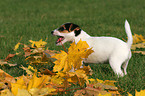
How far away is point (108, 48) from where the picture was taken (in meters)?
2.68

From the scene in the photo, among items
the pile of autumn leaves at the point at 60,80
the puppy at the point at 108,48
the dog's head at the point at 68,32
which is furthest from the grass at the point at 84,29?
the pile of autumn leaves at the point at 60,80

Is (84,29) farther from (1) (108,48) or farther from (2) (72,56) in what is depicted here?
(2) (72,56)

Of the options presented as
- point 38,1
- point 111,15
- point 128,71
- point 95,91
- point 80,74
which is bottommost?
point 128,71

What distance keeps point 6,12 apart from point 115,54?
6724mm

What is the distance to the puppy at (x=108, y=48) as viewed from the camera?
2545mm

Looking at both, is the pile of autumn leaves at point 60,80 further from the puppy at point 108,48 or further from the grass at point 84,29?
the puppy at point 108,48

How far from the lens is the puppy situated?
8.35 feet

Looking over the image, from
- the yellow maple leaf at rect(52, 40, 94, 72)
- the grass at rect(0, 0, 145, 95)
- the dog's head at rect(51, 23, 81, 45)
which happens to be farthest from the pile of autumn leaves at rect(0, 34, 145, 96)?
the dog's head at rect(51, 23, 81, 45)

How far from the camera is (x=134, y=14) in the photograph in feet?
23.9

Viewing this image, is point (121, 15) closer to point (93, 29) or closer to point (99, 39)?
point (93, 29)

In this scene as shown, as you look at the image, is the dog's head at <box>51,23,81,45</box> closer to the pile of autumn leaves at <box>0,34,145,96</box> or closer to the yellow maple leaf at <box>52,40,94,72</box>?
the pile of autumn leaves at <box>0,34,145,96</box>

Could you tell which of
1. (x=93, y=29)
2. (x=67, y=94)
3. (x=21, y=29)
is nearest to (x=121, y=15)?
(x=93, y=29)

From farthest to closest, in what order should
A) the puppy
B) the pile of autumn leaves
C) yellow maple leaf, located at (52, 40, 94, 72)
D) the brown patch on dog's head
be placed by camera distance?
1. the brown patch on dog's head
2. the puppy
3. yellow maple leaf, located at (52, 40, 94, 72)
4. the pile of autumn leaves

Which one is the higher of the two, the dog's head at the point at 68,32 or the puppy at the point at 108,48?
the dog's head at the point at 68,32
